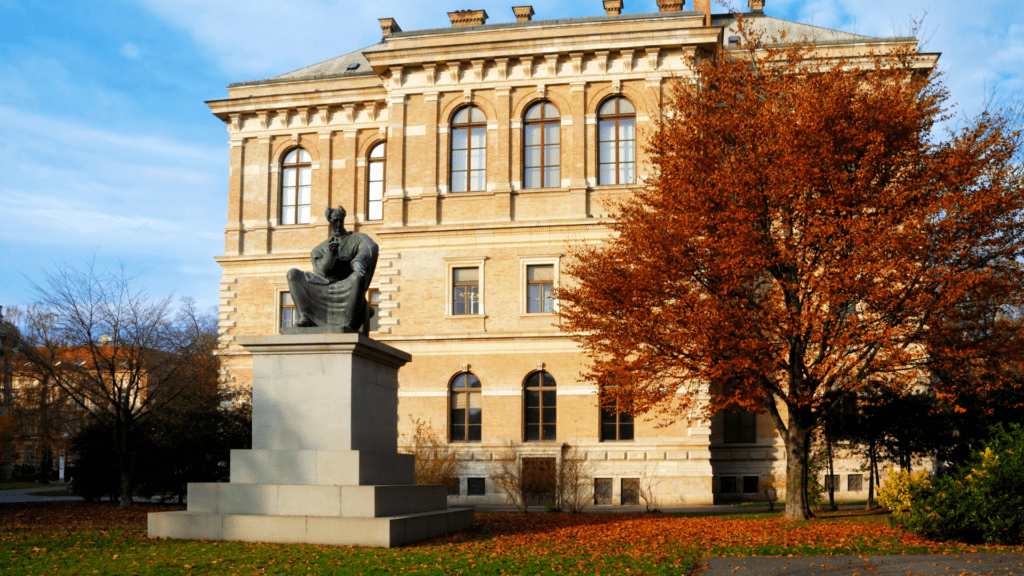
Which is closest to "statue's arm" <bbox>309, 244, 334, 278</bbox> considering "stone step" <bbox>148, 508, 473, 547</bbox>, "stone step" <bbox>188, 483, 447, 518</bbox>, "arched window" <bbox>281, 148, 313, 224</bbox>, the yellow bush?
"stone step" <bbox>188, 483, 447, 518</bbox>

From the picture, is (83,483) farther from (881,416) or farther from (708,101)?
(881,416)

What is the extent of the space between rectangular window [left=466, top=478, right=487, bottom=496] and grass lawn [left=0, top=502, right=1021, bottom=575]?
1179cm

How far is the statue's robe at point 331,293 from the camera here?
15.4 m

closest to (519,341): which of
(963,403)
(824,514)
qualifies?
(824,514)

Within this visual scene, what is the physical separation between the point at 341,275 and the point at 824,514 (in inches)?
561

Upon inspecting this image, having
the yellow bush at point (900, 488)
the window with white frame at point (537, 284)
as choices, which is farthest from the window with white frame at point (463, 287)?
the yellow bush at point (900, 488)

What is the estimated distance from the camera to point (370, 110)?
37.2m

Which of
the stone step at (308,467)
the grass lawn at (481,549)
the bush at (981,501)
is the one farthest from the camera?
the stone step at (308,467)

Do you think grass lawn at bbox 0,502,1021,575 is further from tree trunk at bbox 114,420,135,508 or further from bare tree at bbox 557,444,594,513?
bare tree at bbox 557,444,594,513

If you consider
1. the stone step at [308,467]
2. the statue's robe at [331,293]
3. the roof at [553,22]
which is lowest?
the stone step at [308,467]

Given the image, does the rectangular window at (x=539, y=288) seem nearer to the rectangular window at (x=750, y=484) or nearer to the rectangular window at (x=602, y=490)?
the rectangular window at (x=602, y=490)

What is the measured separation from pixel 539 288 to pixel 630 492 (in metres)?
7.55

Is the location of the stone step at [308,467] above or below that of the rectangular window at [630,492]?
above

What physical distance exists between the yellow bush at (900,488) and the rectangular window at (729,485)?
14268 millimetres
